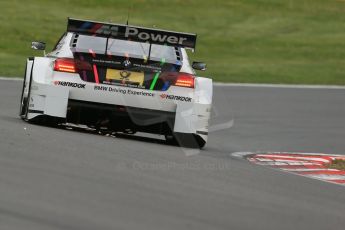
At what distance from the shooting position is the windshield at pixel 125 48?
1110 cm

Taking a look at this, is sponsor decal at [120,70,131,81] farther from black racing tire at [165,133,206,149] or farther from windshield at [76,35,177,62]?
black racing tire at [165,133,206,149]

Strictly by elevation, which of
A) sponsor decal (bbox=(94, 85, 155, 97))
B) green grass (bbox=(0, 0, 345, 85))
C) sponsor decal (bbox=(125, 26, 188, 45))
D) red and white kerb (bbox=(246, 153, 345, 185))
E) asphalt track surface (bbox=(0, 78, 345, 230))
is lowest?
asphalt track surface (bbox=(0, 78, 345, 230))

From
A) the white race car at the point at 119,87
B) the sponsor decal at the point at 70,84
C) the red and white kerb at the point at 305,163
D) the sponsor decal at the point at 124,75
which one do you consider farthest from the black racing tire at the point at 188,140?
the sponsor decal at the point at 70,84

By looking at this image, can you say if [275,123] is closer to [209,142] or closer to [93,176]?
[209,142]

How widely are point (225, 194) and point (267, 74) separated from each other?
62.4 ft

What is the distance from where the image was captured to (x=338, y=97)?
2230cm

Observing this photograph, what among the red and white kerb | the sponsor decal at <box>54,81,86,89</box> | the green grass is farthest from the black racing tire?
the green grass

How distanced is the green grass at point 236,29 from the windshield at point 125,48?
1353cm

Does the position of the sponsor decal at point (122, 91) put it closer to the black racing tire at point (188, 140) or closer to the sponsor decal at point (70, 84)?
the sponsor decal at point (70, 84)

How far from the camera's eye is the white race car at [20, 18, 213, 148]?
1080 centimetres

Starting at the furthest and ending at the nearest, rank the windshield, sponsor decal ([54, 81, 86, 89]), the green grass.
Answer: the green grass
the windshield
sponsor decal ([54, 81, 86, 89])

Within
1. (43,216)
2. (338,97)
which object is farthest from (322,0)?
(43,216)

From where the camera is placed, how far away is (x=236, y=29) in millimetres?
35750

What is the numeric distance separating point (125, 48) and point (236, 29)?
81.1 ft
